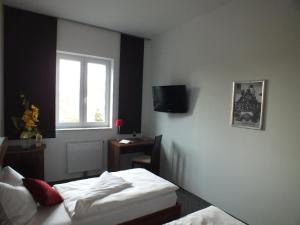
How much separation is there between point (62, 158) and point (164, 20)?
3.05 metres

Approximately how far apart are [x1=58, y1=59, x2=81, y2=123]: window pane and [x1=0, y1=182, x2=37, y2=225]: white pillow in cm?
214

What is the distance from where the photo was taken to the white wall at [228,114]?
215 cm

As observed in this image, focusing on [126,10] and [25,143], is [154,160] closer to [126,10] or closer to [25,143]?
[25,143]

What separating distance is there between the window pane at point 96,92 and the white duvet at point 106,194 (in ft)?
5.85

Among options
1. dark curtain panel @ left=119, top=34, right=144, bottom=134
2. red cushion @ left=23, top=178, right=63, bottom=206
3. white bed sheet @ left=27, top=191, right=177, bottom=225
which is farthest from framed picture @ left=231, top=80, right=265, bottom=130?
red cushion @ left=23, top=178, right=63, bottom=206

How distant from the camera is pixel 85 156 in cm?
383

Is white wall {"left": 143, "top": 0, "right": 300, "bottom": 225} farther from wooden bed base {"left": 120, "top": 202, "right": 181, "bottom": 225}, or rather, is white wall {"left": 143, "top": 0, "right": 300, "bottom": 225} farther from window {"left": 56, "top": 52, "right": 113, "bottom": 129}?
window {"left": 56, "top": 52, "right": 113, "bottom": 129}

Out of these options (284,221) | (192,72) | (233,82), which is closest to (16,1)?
(192,72)

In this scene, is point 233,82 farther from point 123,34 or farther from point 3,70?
point 3,70

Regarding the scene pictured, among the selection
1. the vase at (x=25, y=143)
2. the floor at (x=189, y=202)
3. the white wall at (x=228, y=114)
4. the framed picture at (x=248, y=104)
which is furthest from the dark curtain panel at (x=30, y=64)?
the framed picture at (x=248, y=104)

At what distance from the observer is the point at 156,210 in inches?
88.6

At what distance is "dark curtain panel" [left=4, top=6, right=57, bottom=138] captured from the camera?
3121 mm

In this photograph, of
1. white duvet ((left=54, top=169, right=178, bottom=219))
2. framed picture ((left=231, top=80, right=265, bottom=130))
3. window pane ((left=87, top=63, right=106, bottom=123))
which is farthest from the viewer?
window pane ((left=87, top=63, right=106, bottom=123))

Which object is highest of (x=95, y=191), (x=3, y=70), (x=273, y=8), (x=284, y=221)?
(x=273, y=8)
